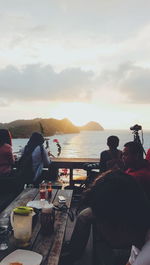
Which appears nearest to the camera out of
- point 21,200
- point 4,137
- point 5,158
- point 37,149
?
point 21,200

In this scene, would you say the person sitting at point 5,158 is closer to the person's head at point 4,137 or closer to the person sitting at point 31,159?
the person's head at point 4,137

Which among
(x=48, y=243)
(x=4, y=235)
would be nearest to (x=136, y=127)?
(x=48, y=243)

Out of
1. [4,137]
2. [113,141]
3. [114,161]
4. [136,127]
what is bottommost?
[114,161]

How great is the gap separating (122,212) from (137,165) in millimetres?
2358

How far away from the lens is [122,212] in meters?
1.40

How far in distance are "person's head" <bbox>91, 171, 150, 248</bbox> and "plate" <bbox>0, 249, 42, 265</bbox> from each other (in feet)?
2.82

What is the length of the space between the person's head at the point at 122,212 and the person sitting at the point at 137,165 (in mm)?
1801

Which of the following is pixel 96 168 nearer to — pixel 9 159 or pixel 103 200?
pixel 9 159

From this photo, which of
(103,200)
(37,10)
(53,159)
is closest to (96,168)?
(53,159)

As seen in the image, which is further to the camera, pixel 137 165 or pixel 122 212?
pixel 137 165

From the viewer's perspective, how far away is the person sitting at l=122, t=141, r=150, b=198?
325 centimetres

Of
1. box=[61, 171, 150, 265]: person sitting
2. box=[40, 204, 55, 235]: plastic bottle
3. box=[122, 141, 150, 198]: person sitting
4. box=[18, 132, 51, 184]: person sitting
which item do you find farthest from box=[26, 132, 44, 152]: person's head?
box=[61, 171, 150, 265]: person sitting

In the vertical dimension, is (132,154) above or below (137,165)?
above

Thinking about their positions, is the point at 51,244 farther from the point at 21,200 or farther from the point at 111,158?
the point at 111,158
